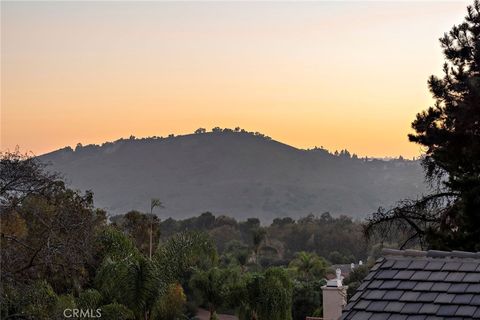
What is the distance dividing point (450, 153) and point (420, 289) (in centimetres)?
1024

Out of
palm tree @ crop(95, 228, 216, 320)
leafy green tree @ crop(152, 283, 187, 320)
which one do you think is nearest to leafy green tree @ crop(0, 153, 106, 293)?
palm tree @ crop(95, 228, 216, 320)

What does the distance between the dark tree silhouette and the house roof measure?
749 centimetres

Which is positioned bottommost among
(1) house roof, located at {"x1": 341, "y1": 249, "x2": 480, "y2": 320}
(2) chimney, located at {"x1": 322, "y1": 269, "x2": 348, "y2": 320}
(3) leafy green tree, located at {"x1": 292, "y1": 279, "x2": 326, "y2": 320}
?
(3) leafy green tree, located at {"x1": 292, "y1": 279, "x2": 326, "y2": 320}

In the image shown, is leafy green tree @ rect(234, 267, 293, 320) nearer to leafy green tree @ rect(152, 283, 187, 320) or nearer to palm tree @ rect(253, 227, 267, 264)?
leafy green tree @ rect(152, 283, 187, 320)

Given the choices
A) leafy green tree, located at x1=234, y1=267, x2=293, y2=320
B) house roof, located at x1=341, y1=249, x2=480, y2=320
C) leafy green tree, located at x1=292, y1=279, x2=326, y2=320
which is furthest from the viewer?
leafy green tree, located at x1=292, y1=279, x2=326, y2=320

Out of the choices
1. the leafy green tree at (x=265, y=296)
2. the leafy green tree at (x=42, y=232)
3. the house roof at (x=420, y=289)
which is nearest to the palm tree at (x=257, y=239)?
the leafy green tree at (x=265, y=296)

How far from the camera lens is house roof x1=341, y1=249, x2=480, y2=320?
6559 mm

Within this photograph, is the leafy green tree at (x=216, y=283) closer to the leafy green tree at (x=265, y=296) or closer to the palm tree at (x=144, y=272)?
the leafy green tree at (x=265, y=296)

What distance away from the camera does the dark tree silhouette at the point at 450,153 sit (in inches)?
598

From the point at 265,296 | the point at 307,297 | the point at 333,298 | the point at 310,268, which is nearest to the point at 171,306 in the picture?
the point at 265,296

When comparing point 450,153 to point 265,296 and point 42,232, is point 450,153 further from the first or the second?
point 265,296

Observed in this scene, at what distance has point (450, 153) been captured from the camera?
650 inches

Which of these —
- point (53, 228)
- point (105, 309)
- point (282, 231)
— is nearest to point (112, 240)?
point (105, 309)

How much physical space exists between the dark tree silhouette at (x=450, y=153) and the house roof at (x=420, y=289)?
749cm
